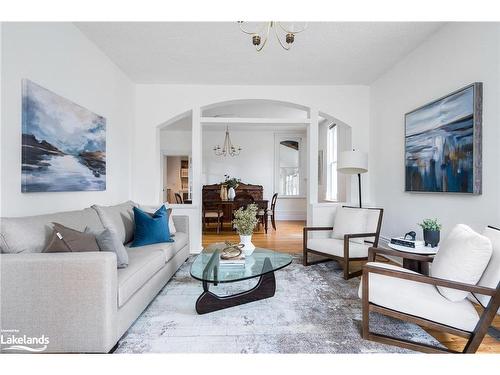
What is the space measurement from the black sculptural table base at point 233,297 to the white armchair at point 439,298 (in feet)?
2.98

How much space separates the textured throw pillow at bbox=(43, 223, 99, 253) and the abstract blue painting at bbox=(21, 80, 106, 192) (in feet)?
2.32

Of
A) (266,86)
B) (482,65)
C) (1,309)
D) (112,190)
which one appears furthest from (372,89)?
(1,309)

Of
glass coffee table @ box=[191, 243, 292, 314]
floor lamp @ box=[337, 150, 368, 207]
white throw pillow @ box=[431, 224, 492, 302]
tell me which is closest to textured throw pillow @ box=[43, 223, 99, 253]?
glass coffee table @ box=[191, 243, 292, 314]

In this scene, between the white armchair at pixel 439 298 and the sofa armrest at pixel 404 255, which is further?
the sofa armrest at pixel 404 255

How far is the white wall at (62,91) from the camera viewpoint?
6.79ft

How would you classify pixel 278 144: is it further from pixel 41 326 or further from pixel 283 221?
pixel 41 326

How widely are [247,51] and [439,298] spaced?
10.5 ft

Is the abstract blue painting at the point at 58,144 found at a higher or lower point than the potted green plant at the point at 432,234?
higher

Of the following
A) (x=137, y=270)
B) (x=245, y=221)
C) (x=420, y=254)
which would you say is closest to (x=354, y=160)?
(x=420, y=254)

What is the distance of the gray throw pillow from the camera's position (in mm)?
2084

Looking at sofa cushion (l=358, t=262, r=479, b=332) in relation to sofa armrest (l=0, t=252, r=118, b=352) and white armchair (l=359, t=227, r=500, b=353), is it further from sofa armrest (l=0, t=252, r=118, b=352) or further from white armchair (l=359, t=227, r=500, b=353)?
sofa armrest (l=0, t=252, r=118, b=352)

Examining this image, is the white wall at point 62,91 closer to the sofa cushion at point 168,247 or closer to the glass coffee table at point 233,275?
the sofa cushion at point 168,247

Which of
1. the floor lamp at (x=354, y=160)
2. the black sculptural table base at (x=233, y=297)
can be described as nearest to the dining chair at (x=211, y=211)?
the floor lamp at (x=354, y=160)

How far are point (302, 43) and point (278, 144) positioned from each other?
5204mm
